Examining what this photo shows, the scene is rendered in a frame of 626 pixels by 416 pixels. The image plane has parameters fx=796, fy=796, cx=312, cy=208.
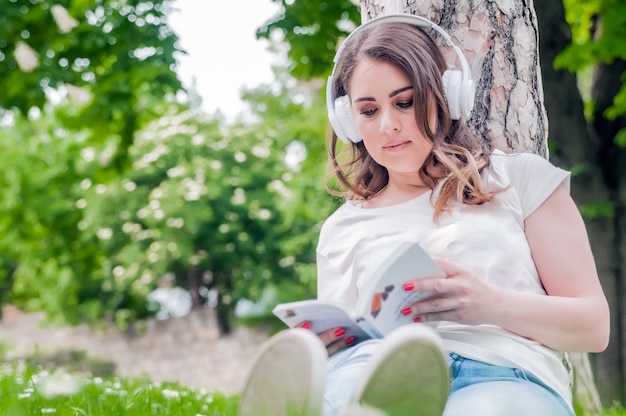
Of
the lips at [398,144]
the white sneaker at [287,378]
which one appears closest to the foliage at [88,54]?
the lips at [398,144]

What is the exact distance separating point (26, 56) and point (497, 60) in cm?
559

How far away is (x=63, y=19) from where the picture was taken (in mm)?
7102

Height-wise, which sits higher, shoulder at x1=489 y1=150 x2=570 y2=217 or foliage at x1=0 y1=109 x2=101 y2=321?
shoulder at x1=489 y1=150 x2=570 y2=217

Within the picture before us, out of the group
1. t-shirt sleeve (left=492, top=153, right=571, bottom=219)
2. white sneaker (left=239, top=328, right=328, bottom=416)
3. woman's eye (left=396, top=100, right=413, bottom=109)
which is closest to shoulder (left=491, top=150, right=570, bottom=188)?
t-shirt sleeve (left=492, top=153, right=571, bottom=219)

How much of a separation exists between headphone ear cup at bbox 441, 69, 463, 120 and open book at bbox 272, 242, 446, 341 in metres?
0.55

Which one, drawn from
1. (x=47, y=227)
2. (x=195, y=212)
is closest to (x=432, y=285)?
(x=195, y=212)

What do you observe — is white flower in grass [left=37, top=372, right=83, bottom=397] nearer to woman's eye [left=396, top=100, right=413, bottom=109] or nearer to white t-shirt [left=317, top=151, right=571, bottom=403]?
white t-shirt [left=317, top=151, right=571, bottom=403]

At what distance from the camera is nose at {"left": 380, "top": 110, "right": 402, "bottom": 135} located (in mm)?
2094

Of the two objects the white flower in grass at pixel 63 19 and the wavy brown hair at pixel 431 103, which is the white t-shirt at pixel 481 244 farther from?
the white flower in grass at pixel 63 19

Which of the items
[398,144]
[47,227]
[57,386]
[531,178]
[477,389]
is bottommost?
[47,227]

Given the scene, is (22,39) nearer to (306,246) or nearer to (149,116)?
(149,116)

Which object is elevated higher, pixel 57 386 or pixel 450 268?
pixel 450 268

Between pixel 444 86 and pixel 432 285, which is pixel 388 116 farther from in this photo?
pixel 432 285

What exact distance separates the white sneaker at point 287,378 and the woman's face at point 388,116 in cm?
79
